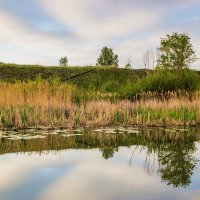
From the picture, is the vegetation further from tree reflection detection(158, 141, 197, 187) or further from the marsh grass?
tree reflection detection(158, 141, 197, 187)

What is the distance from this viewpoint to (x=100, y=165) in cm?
649

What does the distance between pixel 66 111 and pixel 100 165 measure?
18.5 feet

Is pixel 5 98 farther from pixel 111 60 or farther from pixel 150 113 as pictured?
pixel 111 60

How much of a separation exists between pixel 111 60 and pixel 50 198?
1485 inches

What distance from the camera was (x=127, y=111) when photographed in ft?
39.9

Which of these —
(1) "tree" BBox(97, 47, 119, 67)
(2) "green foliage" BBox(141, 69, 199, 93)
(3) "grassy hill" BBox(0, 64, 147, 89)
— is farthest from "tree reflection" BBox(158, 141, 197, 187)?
(1) "tree" BBox(97, 47, 119, 67)

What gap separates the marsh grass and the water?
1.01 m

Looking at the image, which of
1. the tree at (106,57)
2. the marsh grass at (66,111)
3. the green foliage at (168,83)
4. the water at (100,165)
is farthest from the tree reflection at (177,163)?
the tree at (106,57)

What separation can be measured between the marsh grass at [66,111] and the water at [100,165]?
101 centimetres

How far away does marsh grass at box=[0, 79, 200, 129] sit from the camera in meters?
11.0

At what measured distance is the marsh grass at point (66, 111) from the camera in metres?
11.0

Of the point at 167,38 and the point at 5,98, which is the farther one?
the point at 167,38

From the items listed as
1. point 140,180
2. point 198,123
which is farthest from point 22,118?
point 140,180

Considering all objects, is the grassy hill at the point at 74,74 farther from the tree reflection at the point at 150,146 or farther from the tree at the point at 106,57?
the tree reflection at the point at 150,146
